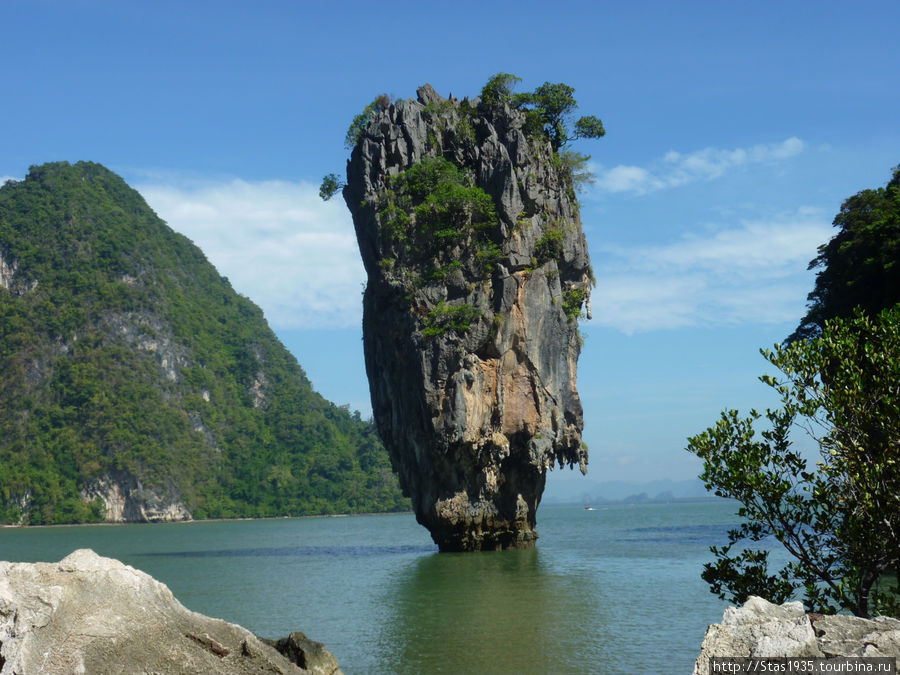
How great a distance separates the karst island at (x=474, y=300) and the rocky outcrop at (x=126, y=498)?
5887 centimetres

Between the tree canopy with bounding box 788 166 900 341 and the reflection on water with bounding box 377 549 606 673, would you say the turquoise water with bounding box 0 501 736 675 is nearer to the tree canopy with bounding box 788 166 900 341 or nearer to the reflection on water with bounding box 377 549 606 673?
the reflection on water with bounding box 377 549 606 673

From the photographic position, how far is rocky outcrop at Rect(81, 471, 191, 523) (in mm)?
81438

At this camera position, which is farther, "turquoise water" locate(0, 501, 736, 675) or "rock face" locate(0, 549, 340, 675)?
"turquoise water" locate(0, 501, 736, 675)

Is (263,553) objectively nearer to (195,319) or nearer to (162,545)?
(162,545)

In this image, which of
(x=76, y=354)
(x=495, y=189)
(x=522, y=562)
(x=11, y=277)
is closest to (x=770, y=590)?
(x=522, y=562)

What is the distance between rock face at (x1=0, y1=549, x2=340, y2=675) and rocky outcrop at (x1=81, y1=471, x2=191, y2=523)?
7969 cm

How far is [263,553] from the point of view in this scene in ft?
123

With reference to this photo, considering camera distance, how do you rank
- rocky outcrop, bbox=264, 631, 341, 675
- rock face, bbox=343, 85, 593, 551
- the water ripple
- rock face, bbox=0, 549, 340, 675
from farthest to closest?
the water ripple, rock face, bbox=343, 85, 593, 551, rocky outcrop, bbox=264, 631, 341, 675, rock face, bbox=0, 549, 340, 675

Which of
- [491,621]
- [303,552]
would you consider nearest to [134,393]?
[303,552]

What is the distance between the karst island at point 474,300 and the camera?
2820cm

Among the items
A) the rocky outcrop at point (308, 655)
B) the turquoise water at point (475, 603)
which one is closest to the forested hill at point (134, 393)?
the turquoise water at point (475, 603)

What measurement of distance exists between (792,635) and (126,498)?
85.0 metres

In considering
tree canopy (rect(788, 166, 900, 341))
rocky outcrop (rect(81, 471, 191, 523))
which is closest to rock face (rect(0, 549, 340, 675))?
tree canopy (rect(788, 166, 900, 341))

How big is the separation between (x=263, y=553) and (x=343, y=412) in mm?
72999
